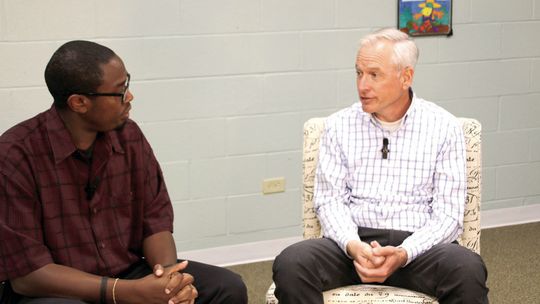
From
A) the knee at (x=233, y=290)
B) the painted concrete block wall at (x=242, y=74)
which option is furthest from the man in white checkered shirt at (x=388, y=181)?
the painted concrete block wall at (x=242, y=74)

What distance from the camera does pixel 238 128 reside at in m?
4.05

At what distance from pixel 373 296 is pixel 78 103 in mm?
1073

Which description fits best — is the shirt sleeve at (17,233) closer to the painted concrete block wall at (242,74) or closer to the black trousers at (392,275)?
the black trousers at (392,275)

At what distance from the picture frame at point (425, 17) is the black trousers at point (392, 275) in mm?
1738

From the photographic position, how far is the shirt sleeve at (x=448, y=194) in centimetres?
278

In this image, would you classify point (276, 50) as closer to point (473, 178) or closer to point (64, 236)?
point (473, 178)

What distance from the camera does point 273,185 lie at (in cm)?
420

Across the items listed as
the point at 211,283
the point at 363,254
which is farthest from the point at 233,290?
the point at 363,254

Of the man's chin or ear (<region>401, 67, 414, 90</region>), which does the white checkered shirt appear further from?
the man's chin

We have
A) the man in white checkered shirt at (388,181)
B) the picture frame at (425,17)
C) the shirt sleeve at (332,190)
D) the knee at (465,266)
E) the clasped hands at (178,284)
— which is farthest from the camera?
the picture frame at (425,17)

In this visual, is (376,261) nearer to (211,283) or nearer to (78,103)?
(211,283)

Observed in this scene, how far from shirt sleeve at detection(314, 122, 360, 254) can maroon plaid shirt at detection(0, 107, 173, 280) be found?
0.56 m

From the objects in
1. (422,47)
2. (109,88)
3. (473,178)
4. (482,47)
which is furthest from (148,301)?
(482,47)

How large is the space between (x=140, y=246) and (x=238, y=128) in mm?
1462
